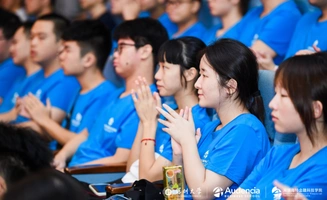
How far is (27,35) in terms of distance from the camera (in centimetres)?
504

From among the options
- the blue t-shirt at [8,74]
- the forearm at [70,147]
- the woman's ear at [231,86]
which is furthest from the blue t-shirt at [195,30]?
the blue t-shirt at [8,74]

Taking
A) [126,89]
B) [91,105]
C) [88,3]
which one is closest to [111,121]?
[126,89]

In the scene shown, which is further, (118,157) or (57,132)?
(57,132)

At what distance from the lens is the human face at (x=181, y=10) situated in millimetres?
4141

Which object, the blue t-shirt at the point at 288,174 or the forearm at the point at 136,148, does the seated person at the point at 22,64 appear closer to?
the forearm at the point at 136,148

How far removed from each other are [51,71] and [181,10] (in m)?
1.07

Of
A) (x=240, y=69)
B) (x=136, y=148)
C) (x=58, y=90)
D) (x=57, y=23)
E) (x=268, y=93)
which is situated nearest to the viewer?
(x=240, y=69)

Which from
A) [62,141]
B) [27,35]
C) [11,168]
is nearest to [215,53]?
[11,168]

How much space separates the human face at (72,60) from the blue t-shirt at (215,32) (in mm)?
762

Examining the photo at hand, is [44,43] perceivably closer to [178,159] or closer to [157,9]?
[157,9]

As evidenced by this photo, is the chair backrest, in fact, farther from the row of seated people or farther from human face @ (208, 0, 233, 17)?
human face @ (208, 0, 233, 17)

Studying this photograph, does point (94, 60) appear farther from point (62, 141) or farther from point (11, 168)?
point (11, 168)

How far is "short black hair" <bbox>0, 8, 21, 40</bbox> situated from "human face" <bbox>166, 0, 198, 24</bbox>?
5.48ft

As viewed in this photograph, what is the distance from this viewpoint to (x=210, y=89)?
8.46 feet
